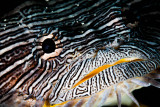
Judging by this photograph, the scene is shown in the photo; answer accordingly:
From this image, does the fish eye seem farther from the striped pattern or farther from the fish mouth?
the fish mouth

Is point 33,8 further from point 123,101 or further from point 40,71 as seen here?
point 123,101

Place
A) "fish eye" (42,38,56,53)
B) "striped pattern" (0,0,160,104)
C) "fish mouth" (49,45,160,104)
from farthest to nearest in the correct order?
"fish eye" (42,38,56,53), "striped pattern" (0,0,160,104), "fish mouth" (49,45,160,104)

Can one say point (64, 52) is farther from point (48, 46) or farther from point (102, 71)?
point (102, 71)

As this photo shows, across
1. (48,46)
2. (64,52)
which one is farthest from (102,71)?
(48,46)

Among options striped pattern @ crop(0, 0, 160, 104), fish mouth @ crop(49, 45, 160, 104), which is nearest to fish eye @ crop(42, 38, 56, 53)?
striped pattern @ crop(0, 0, 160, 104)

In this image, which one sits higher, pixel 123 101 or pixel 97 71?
pixel 97 71

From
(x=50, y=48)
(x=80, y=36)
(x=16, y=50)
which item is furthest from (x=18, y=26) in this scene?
(x=80, y=36)

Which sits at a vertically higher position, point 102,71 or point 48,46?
point 48,46
